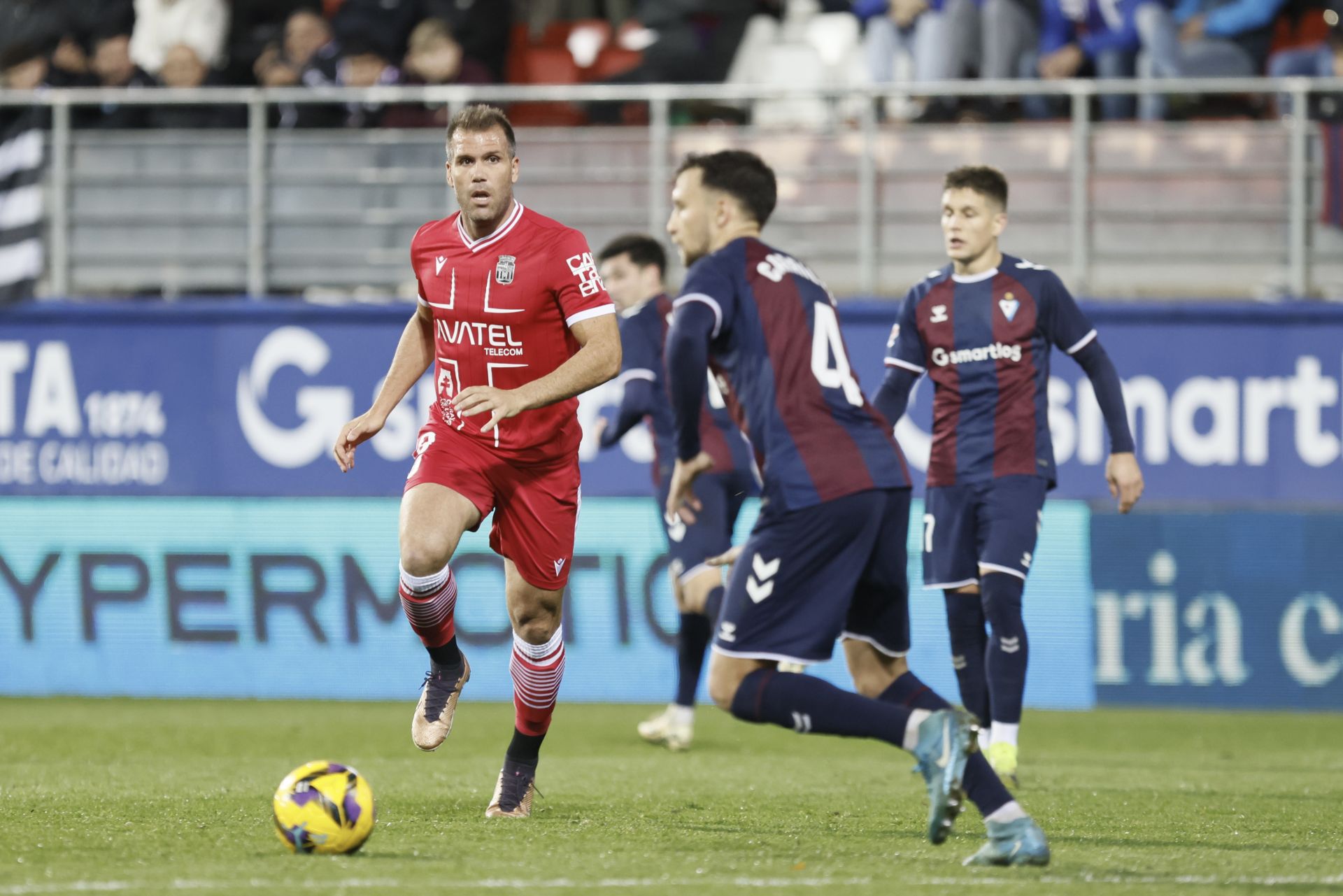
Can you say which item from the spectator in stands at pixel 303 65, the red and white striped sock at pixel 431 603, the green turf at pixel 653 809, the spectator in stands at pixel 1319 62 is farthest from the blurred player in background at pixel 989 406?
the spectator in stands at pixel 303 65

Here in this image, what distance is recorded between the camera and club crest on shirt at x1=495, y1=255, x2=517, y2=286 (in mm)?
6017

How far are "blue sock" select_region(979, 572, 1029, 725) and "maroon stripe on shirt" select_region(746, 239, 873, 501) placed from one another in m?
2.27

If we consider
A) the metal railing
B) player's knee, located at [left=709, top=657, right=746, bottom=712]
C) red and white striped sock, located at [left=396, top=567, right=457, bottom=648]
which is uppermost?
the metal railing

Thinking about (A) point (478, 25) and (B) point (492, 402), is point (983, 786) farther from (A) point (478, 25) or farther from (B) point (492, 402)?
(A) point (478, 25)

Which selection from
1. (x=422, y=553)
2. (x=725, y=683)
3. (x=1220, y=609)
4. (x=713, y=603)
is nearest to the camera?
(x=725, y=683)

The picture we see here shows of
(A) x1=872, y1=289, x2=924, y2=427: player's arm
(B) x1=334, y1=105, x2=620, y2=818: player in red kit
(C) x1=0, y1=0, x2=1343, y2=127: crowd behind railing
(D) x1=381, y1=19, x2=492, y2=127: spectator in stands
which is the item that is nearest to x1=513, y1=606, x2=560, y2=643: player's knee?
(B) x1=334, y1=105, x2=620, y2=818: player in red kit

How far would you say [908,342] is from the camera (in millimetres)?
7742

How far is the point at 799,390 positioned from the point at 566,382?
77cm

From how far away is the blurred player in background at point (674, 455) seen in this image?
9141 mm

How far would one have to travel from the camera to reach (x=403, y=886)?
4.49m

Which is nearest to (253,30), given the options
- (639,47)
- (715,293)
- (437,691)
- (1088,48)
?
(639,47)

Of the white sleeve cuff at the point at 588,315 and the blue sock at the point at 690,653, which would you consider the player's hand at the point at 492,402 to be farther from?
the blue sock at the point at 690,653

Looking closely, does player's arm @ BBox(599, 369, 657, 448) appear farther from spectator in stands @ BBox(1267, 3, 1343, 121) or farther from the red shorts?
spectator in stands @ BBox(1267, 3, 1343, 121)

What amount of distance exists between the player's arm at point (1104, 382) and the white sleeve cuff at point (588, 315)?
88.3 inches
